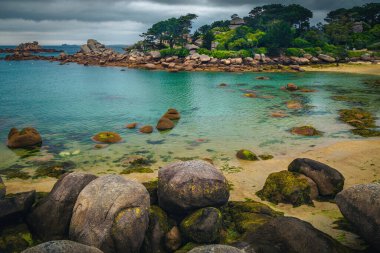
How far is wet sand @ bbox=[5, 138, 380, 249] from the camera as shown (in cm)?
1195

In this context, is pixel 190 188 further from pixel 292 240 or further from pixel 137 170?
pixel 137 170

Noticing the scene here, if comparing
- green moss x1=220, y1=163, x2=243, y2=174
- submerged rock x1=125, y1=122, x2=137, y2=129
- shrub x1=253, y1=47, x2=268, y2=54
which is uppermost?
shrub x1=253, y1=47, x2=268, y2=54

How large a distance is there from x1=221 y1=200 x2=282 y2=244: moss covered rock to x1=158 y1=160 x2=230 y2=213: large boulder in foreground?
71cm

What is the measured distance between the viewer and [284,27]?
304ft

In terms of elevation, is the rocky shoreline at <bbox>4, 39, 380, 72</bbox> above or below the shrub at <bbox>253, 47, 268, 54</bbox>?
below

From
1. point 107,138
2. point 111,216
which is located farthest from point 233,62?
point 111,216

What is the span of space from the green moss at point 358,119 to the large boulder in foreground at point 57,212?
24.9 meters

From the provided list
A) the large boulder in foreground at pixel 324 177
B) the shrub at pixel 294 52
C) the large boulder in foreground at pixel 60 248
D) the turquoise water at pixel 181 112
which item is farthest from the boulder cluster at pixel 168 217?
the shrub at pixel 294 52

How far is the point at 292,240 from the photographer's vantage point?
339 inches

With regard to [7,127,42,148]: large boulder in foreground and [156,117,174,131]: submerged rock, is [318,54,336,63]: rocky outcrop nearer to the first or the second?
[156,117,174,131]: submerged rock

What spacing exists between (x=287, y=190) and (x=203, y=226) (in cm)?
528

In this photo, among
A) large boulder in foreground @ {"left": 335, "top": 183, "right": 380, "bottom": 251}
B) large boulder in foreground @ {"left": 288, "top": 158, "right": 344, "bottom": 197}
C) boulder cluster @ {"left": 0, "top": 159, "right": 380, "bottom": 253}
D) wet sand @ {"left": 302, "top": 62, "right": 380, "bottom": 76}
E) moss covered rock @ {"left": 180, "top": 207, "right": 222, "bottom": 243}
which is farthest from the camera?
wet sand @ {"left": 302, "top": 62, "right": 380, "bottom": 76}

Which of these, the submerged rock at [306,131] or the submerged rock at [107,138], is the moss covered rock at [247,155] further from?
the submerged rock at [107,138]

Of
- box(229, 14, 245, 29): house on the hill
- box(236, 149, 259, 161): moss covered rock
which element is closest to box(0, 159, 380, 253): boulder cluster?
box(236, 149, 259, 161): moss covered rock
